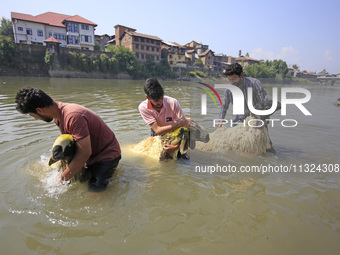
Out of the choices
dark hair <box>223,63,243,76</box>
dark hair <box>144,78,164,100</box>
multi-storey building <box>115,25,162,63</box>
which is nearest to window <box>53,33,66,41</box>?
multi-storey building <box>115,25,162,63</box>

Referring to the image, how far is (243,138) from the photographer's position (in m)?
4.30

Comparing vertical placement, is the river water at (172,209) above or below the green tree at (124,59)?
below

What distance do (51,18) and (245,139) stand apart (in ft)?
159

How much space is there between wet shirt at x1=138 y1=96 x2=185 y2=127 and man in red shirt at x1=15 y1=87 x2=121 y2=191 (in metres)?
0.89

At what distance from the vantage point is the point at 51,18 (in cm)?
4025

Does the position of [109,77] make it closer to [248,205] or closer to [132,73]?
[132,73]

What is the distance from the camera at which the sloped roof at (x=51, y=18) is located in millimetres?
36000

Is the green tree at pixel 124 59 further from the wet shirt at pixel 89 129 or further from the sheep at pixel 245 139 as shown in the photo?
the wet shirt at pixel 89 129

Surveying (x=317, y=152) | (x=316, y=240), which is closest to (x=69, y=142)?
(x=316, y=240)

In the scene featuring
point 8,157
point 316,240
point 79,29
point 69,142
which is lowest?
point 316,240

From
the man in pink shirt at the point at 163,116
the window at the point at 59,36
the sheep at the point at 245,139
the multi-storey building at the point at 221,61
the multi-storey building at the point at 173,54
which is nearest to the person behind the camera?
the man in pink shirt at the point at 163,116

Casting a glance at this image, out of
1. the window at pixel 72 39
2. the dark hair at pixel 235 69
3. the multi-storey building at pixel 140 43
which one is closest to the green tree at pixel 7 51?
the window at pixel 72 39

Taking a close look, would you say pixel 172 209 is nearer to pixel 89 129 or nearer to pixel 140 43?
pixel 89 129

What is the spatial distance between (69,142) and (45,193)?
0.96 m
